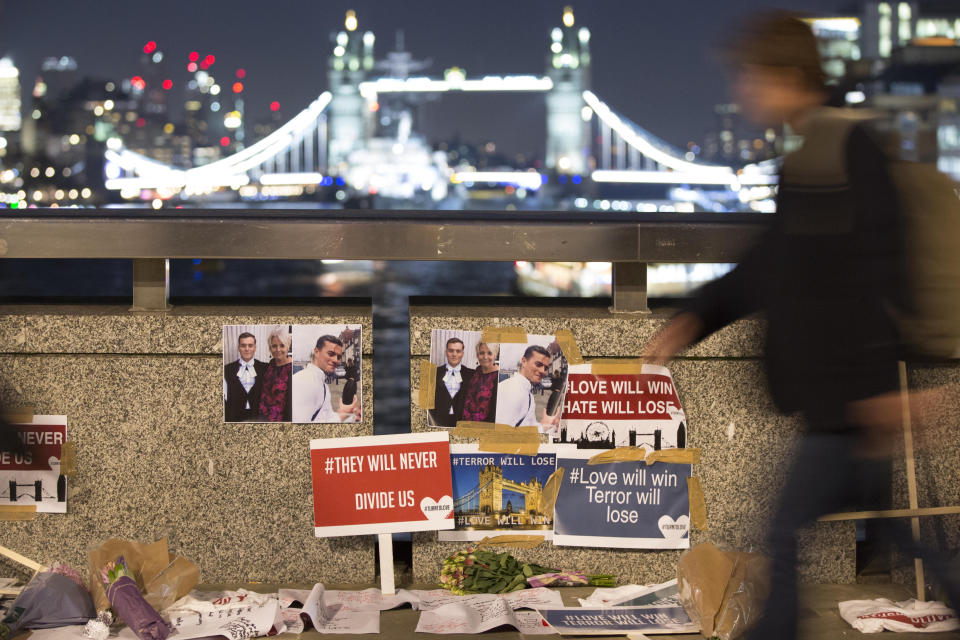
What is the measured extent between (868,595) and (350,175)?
2850 inches

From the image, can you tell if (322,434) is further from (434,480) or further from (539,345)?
(539,345)

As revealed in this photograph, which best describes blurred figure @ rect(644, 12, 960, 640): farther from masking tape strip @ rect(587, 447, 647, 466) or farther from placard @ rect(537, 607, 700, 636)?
masking tape strip @ rect(587, 447, 647, 466)

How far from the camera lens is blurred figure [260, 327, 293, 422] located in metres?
3.25

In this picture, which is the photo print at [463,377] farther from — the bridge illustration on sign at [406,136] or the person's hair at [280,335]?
the bridge illustration on sign at [406,136]

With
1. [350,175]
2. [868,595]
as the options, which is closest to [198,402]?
[868,595]

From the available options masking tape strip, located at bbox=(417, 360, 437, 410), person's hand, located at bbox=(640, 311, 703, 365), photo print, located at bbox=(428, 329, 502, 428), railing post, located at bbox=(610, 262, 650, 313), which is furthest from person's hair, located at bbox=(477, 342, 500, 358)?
person's hand, located at bbox=(640, 311, 703, 365)

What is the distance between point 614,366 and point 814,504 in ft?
4.10

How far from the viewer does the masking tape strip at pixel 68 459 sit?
3.25 meters

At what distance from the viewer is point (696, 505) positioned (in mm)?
3264

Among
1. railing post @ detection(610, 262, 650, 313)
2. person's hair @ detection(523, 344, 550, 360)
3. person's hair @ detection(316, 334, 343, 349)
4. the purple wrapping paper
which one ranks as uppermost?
railing post @ detection(610, 262, 650, 313)

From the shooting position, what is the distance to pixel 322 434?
3.27 metres

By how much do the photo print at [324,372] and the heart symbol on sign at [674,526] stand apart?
0.97m

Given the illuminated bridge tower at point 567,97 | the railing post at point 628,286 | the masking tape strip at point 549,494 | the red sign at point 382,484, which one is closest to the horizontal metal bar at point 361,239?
the railing post at point 628,286

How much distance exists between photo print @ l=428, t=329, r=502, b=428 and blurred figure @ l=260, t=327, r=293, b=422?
43cm
